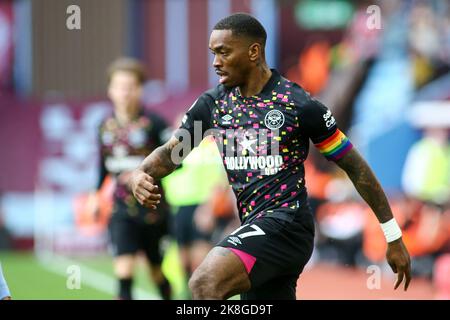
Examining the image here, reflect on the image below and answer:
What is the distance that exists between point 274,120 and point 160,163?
0.84 m

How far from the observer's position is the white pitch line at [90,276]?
13.6 metres

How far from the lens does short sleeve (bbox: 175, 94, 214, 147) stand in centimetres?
741

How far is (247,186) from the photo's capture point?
721 cm

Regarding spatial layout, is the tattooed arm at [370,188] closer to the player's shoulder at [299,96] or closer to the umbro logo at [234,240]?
the player's shoulder at [299,96]

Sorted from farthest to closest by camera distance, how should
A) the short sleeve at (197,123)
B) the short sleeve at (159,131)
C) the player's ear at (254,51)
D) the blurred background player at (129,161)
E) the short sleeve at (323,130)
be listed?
the short sleeve at (159,131), the blurred background player at (129,161), the short sleeve at (197,123), the player's ear at (254,51), the short sleeve at (323,130)

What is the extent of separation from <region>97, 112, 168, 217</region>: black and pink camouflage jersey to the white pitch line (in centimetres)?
131

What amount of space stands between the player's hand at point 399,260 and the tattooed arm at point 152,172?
62.8 inches

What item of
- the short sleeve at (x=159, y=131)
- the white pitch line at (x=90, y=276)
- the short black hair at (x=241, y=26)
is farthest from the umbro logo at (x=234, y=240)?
the white pitch line at (x=90, y=276)

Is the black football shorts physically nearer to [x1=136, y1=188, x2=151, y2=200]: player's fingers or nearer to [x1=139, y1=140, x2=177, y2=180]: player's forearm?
[x1=136, y1=188, x2=151, y2=200]: player's fingers

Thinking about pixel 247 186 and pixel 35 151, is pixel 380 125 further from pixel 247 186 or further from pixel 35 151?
pixel 247 186

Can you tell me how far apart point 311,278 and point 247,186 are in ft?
31.1

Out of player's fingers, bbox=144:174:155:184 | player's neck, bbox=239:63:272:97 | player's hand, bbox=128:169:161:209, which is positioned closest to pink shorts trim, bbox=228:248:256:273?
player's hand, bbox=128:169:161:209

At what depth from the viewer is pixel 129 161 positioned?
10.9 m
